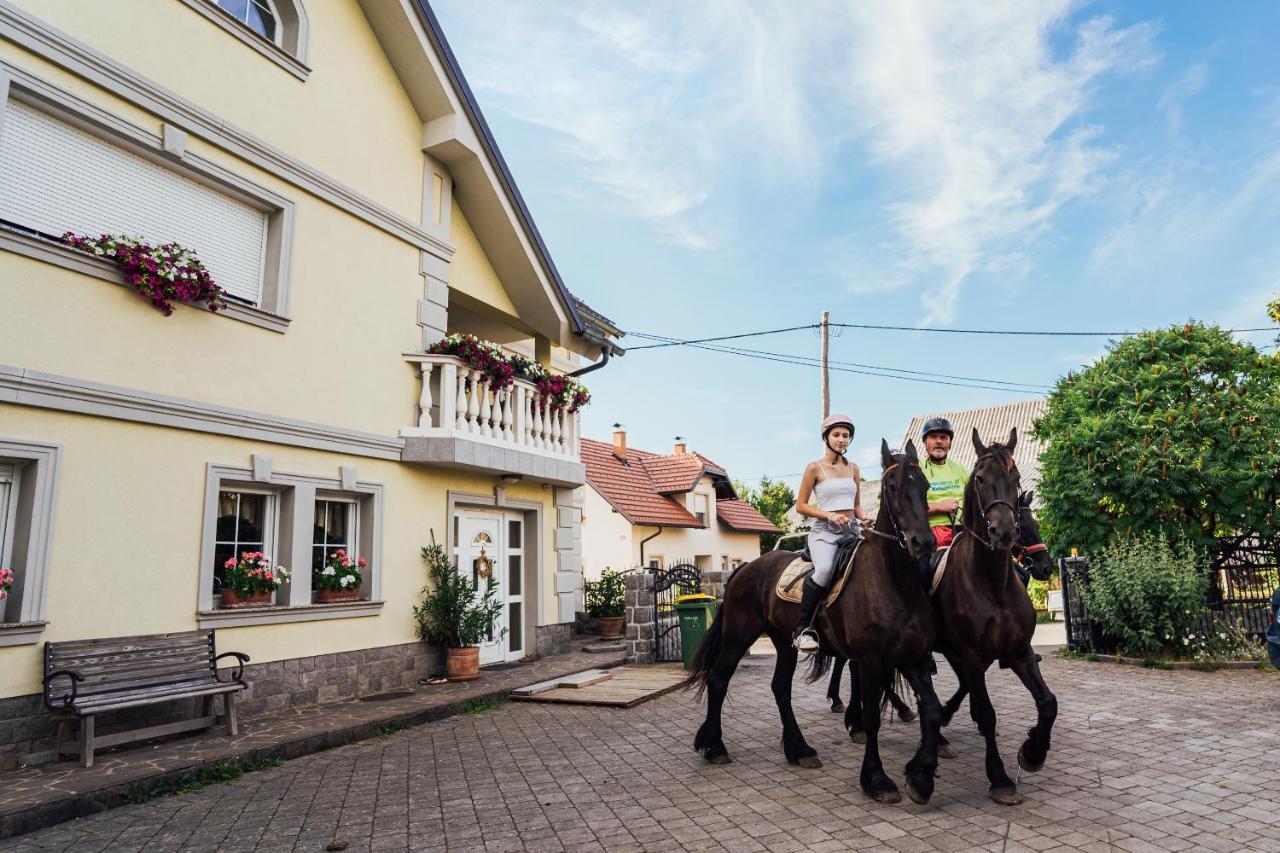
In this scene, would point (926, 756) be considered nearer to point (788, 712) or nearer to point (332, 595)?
point (788, 712)

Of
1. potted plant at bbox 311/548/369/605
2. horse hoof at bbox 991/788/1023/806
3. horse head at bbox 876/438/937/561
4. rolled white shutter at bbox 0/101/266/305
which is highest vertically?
rolled white shutter at bbox 0/101/266/305

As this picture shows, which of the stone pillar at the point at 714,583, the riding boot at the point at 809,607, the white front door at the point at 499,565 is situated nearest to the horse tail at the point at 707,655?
the riding boot at the point at 809,607

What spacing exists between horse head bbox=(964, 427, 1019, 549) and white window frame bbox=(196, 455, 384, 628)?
6.92m

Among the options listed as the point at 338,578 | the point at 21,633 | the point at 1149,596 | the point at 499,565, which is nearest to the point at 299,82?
the point at 338,578

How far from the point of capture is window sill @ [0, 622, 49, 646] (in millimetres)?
6023

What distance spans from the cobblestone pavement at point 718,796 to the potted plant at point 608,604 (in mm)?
8280

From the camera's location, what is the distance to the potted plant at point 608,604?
1611cm

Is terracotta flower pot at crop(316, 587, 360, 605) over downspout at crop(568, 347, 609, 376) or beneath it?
beneath

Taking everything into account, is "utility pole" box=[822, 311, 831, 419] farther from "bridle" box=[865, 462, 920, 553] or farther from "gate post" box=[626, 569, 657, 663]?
"bridle" box=[865, 462, 920, 553]

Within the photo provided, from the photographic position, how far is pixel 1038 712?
504 centimetres

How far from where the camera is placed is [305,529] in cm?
885

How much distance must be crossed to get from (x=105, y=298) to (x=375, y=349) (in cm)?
330

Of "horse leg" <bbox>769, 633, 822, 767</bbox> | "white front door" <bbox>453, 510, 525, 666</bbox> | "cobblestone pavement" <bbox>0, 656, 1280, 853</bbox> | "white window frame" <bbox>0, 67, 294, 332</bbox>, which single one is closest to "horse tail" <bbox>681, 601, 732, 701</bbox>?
"horse leg" <bbox>769, 633, 822, 767</bbox>

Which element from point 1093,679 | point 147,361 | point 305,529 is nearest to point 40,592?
point 147,361
